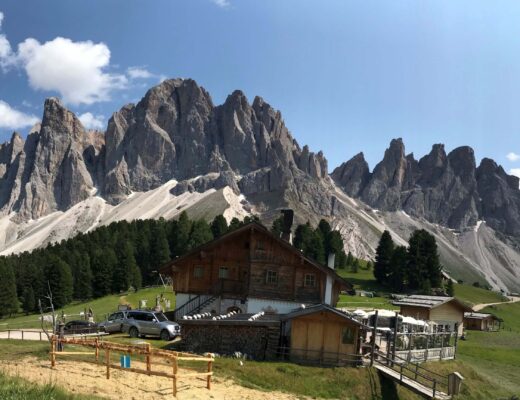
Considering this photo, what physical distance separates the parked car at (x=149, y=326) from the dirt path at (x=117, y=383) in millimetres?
12688

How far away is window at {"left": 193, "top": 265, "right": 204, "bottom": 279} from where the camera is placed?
→ 44.8m

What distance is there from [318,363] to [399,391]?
175 inches

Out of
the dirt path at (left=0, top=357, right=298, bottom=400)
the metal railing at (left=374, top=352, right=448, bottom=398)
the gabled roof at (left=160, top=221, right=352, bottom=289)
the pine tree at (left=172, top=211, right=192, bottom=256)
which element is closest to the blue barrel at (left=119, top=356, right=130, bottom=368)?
the dirt path at (left=0, top=357, right=298, bottom=400)

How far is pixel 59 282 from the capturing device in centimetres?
8362

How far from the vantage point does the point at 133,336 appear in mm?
36031

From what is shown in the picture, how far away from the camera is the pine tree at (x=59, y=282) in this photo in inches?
3258

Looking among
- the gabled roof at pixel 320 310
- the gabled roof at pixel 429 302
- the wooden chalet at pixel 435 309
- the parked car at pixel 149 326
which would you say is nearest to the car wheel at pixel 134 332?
the parked car at pixel 149 326

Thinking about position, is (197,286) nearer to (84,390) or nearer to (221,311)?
(221,311)

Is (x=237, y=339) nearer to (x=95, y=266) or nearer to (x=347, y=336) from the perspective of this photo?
(x=347, y=336)

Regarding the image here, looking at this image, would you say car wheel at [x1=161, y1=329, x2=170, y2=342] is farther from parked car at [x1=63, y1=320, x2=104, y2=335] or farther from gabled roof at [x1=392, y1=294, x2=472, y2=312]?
gabled roof at [x1=392, y1=294, x2=472, y2=312]

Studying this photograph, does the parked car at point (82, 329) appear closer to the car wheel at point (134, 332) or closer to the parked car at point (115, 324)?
the parked car at point (115, 324)

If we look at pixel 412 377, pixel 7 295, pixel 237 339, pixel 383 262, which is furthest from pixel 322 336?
pixel 383 262

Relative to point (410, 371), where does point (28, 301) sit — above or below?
below

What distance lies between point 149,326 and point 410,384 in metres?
17.4
